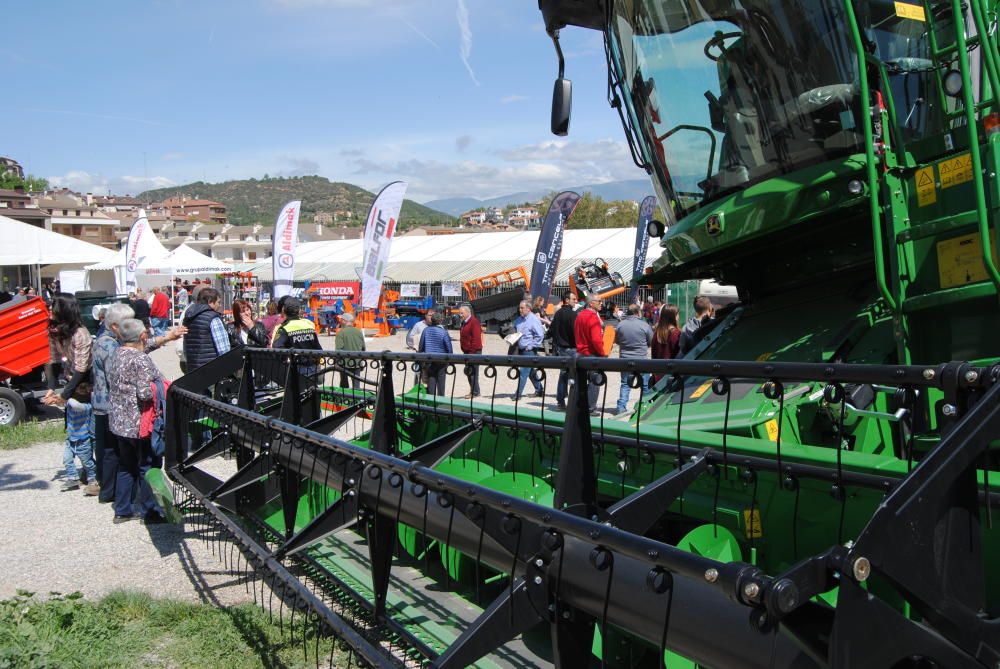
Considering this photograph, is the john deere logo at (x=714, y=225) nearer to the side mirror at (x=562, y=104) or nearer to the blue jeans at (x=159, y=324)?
the side mirror at (x=562, y=104)

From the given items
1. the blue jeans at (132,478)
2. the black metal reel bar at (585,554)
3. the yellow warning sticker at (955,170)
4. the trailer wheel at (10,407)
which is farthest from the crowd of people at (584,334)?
the black metal reel bar at (585,554)

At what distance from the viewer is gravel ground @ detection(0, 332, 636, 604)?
17.4ft

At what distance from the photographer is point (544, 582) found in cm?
217

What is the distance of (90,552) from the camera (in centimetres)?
608

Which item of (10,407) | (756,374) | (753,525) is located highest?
(756,374)

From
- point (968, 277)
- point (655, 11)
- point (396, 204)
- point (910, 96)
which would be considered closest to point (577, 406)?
point (968, 277)

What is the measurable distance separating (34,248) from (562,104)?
23.2m

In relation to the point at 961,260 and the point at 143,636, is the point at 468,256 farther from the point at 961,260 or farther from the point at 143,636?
the point at 961,260

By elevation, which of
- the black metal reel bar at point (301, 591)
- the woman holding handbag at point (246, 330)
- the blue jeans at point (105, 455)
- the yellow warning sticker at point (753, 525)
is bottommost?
the blue jeans at point (105, 455)

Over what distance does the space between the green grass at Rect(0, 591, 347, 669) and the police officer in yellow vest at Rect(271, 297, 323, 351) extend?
150 inches

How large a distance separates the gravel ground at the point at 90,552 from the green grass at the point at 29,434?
6.79 ft

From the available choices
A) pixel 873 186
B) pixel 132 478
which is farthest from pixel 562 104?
pixel 132 478

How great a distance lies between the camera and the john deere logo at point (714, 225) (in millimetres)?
4305

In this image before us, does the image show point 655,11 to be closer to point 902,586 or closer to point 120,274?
point 902,586
